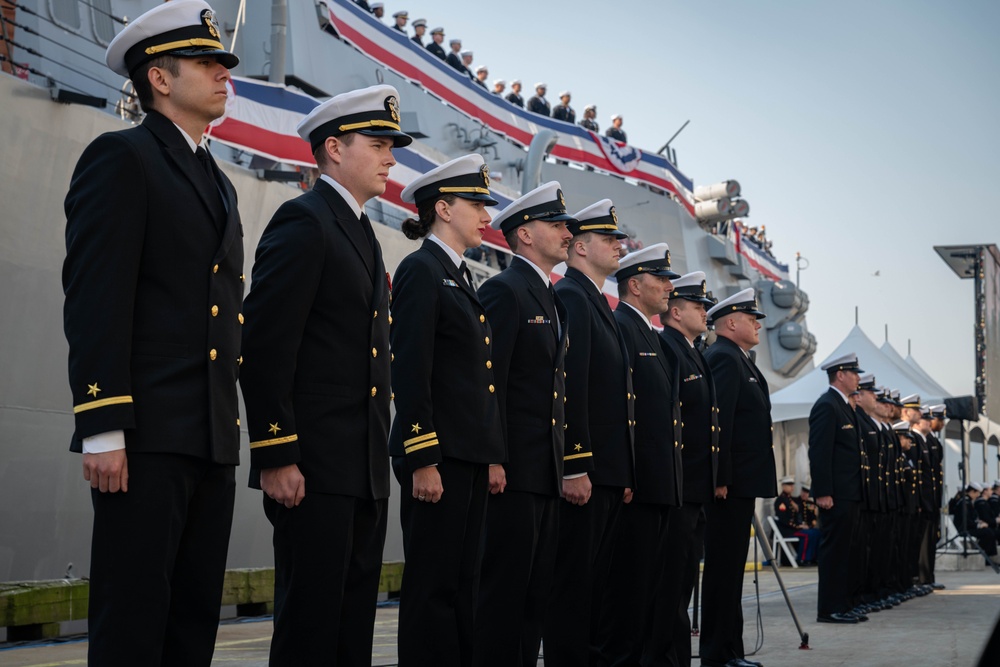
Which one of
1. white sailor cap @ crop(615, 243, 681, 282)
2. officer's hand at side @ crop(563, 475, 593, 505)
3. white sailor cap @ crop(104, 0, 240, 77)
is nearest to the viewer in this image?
white sailor cap @ crop(104, 0, 240, 77)

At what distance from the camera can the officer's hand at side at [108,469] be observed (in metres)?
2.39

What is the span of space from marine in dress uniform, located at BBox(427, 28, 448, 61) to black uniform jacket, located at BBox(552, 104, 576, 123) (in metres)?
4.70

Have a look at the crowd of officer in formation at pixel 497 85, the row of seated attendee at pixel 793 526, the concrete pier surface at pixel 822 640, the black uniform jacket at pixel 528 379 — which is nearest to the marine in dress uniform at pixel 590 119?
the crowd of officer in formation at pixel 497 85

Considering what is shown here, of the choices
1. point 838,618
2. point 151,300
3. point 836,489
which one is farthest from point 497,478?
point 836,489

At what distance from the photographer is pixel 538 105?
67.1ft

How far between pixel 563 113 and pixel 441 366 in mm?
17777

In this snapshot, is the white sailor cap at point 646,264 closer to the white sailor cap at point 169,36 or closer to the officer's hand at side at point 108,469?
the white sailor cap at point 169,36

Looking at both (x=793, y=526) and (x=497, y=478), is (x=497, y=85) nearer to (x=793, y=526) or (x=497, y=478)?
(x=793, y=526)

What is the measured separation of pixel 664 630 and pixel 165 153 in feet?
10.9

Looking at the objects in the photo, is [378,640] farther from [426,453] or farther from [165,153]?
[165,153]

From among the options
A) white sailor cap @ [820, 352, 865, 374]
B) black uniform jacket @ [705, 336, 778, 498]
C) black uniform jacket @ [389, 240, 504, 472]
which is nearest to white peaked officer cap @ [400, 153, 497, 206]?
black uniform jacket @ [389, 240, 504, 472]

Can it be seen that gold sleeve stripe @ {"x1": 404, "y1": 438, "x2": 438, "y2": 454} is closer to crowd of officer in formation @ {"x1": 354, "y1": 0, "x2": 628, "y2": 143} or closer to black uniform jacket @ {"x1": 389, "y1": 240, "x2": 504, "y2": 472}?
black uniform jacket @ {"x1": 389, "y1": 240, "x2": 504, "y2": 472}

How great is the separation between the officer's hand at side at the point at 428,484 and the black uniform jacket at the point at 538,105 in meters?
17.3

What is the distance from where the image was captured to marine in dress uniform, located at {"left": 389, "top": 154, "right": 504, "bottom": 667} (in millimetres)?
3600
